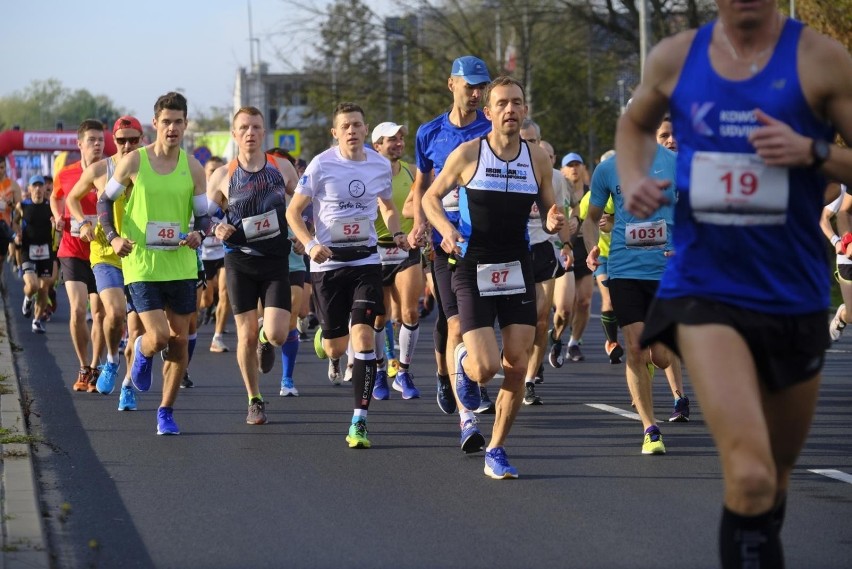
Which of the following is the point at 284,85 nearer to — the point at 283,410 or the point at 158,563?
the point at 283,410

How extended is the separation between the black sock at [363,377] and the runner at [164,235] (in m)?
1.29

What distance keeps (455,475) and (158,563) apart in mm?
2479

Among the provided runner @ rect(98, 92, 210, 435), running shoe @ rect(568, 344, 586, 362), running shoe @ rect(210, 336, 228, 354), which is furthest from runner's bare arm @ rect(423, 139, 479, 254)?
running shoe @ rect(210, 336, 228, 354)

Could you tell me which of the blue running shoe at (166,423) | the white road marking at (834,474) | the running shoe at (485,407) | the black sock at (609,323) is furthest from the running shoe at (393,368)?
the white road marking at (834,474)

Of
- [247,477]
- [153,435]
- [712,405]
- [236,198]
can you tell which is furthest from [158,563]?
[236,198]

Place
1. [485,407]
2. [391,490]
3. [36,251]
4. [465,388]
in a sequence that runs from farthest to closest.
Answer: [36,251]
[485,407]
[465,388]
[391,490]

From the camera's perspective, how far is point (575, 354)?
15.4 m

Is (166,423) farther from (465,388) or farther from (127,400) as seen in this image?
(465,388)

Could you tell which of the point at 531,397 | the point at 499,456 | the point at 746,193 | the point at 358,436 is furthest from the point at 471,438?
the point at 746,193

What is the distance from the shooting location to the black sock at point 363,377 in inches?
380

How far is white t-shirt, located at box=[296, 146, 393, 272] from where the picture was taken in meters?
10.3

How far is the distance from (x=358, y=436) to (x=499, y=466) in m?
1.47

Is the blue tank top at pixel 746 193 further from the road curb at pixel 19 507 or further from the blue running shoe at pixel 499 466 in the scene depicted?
Result: the blue running shoe at pixel 499 466

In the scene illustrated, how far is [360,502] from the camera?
7.68m
